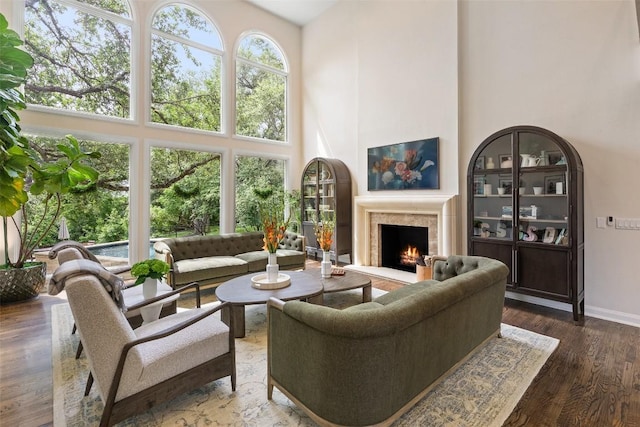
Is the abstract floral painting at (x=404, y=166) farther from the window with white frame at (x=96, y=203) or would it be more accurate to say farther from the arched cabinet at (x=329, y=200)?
the window with white frame at (x=96, y=203)

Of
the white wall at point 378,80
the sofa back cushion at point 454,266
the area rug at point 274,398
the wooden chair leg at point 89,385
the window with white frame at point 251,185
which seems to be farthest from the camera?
the window with white frame at point 251,185

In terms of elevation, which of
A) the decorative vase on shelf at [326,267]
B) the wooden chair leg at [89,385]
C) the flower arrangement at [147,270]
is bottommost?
the wooden chair leg at [89,385]

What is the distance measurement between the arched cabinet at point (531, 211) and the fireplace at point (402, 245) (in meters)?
1.39

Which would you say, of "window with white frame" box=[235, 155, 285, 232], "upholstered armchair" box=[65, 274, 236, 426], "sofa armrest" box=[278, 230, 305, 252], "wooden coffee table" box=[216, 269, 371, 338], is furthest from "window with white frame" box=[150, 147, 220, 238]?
"upholstered armchair" box=[65, 274, 236, 426]

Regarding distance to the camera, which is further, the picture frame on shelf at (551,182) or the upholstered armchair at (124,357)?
the picture frame on shelf at (551,182)

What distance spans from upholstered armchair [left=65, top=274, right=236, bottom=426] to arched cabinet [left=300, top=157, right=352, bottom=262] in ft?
15.1

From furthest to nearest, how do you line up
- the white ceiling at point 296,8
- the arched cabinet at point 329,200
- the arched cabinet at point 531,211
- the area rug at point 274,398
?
the white ceiling at point 296,8 → the arched cabinet at point 329,200 → the arched cabinet at point 531,211 → the area rug at point 274,398

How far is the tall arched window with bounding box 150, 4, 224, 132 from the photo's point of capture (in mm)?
5910

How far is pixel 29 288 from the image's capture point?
440 centimetres

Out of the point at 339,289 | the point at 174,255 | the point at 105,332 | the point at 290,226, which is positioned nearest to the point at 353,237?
the point at 290,226

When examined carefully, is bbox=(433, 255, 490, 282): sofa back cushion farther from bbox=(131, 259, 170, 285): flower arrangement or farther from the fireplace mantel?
bbox=(131, 259, 170, 285): flower arrangement

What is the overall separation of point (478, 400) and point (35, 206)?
624 cm

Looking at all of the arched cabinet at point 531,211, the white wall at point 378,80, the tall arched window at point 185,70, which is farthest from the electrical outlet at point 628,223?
the tall arched window at point 185,70

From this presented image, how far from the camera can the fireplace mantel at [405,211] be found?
5027 mm
